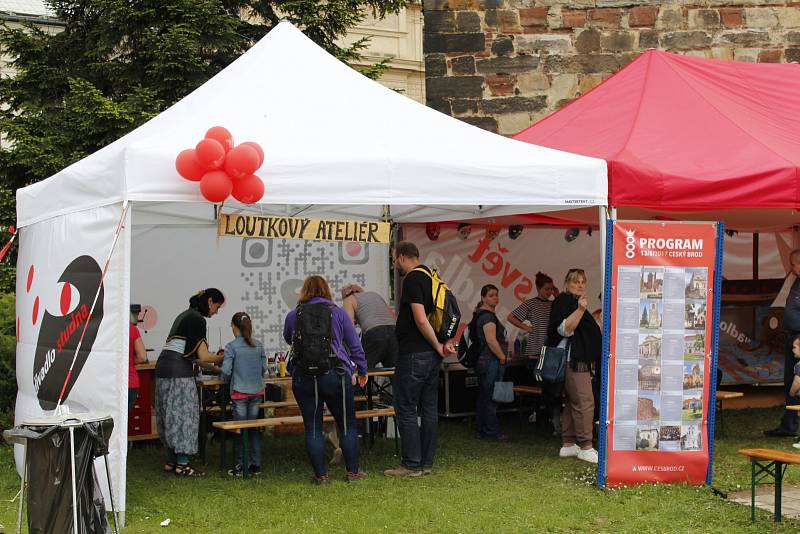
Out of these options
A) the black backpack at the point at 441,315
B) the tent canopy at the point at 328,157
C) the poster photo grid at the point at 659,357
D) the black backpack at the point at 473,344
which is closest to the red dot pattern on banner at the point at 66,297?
the tent canopy at the point at 328,157

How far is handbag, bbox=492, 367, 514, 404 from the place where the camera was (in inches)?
362

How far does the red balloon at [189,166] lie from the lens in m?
6.46

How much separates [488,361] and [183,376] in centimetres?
289

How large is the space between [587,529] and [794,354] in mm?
3555

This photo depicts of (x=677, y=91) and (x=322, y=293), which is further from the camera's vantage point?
(x=677, y=91)

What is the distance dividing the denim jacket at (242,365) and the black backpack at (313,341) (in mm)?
858

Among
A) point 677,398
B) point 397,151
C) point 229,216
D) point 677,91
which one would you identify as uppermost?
point 677,91

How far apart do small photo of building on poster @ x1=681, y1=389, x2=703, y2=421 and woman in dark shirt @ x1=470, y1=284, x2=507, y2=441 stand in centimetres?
242

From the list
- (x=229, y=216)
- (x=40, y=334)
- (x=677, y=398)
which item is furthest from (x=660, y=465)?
(x=40, y=334)

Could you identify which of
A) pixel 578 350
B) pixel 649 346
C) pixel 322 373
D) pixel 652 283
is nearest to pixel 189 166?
Answer: pixel 322 373

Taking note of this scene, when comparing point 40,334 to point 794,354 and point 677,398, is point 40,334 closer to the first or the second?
point 677,398

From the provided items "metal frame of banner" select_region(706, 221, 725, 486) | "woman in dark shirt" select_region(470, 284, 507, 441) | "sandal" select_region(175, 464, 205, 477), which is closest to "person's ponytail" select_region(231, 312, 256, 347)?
"sandal" select_region(175, 464, 205, 477)

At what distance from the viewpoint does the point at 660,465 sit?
7160mm

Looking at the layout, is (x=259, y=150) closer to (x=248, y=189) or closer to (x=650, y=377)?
(x=248, y=189)
